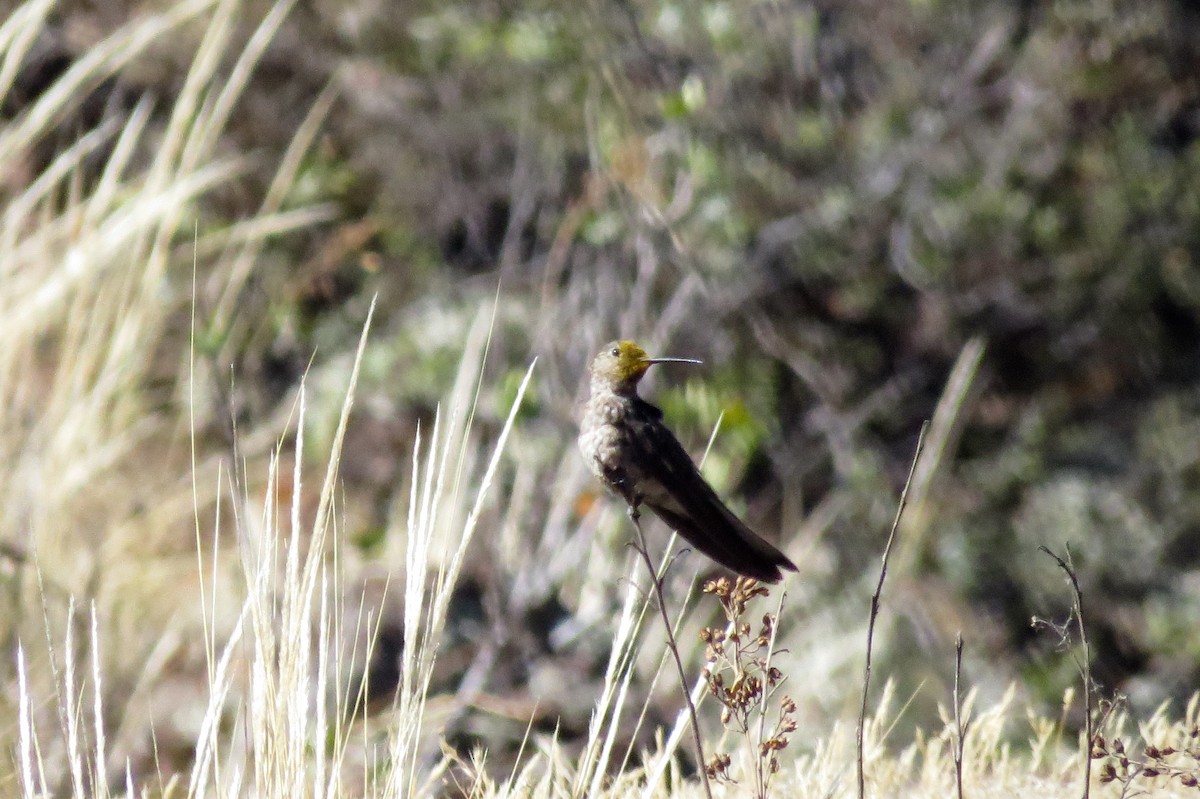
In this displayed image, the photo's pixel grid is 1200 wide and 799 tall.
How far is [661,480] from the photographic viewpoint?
209cm

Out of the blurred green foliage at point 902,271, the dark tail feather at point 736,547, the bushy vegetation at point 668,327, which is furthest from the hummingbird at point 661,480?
the blurred green foliage at point 902,271

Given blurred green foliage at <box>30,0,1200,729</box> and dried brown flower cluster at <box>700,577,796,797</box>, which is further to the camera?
blurred green foliage at <box>30,0,1200,729</box>

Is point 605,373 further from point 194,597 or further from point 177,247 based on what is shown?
point 177,247

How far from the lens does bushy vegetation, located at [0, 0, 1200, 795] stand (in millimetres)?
5176

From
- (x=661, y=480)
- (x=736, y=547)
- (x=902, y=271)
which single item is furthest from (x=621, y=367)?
(x=902, y=271)

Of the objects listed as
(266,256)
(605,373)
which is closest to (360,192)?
(266,256)

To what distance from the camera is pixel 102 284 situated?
445 cm

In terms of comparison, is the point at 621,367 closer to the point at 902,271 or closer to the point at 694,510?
the point at 694,510

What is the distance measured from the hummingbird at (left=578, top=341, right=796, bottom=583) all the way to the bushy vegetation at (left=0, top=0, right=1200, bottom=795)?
2518mm

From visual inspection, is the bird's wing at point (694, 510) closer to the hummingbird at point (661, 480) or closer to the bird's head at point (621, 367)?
the hummingbird at point (661, 480)

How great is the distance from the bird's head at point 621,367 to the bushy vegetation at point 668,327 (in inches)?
96.1

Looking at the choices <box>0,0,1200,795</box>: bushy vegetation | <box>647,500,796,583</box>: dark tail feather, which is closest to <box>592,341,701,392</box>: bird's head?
<box>647,500,796,583</box>: dark tail feather

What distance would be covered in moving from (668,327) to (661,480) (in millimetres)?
3763

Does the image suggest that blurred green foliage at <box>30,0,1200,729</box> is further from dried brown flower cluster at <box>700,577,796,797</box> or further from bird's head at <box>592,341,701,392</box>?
dried brown flower cluster at <box>700,577,796,797</box>
